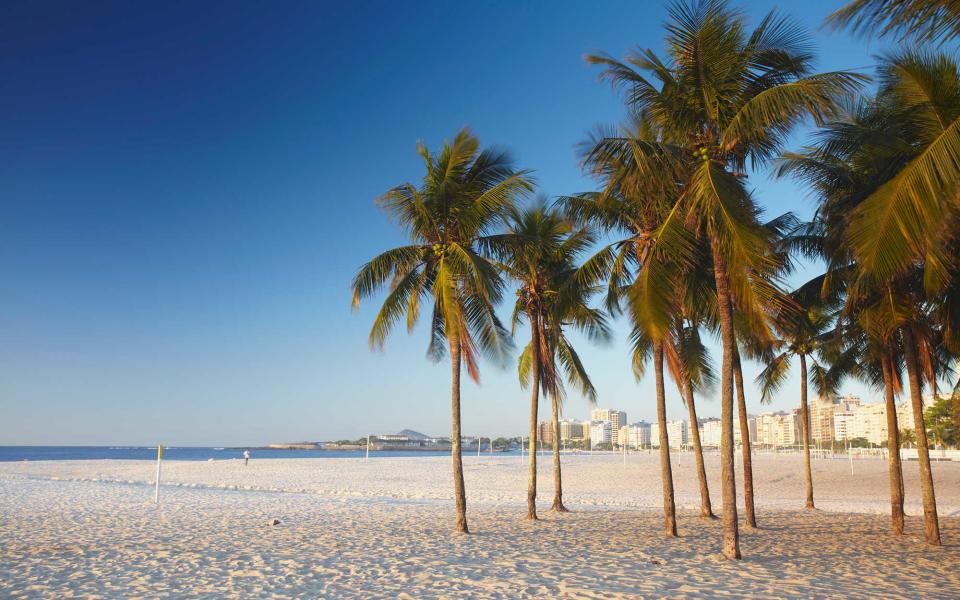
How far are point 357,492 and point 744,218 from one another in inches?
703

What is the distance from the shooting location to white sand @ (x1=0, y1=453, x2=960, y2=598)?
23.0 feet

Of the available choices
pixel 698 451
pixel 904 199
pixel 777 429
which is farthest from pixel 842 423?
pixel 904 199

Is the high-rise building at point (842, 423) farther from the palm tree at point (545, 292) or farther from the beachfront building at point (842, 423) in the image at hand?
the palm tree at point (545, 292)

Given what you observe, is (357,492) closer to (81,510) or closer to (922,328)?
(81,510)

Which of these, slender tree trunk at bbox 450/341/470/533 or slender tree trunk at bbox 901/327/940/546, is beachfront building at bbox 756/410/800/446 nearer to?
slender tree trunk at bbox 901/327/940/546

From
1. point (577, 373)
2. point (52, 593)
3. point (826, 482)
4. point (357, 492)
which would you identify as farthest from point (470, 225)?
point (826, 482)

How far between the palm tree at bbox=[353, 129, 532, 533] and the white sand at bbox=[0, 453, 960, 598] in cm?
241

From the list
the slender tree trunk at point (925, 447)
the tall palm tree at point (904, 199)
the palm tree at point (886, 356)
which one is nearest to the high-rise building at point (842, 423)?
the palm tree at point (886, 356)

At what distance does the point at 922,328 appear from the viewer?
1157cm

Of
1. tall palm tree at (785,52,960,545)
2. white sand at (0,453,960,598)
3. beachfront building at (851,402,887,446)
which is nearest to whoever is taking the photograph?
tall palm tree at (785,52,960,545)

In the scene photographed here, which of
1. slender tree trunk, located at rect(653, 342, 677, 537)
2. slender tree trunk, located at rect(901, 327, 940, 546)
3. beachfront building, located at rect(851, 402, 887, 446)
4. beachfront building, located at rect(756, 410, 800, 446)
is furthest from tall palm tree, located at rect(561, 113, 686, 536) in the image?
beachfront building, located at rect(756, 410, 800, 446)

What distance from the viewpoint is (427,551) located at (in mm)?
9305

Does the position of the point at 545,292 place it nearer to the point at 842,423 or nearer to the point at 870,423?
the point at 870,423

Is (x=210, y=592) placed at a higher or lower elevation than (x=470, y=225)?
lower
